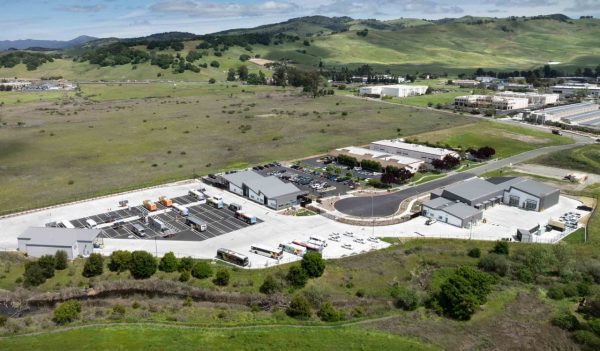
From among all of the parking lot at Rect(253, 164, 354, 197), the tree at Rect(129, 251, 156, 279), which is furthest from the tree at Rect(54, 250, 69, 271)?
the parking lot at Rect(253, 164, 354, 197)

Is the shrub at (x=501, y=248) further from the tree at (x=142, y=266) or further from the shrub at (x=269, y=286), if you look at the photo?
the tree at (x=142, y=266)

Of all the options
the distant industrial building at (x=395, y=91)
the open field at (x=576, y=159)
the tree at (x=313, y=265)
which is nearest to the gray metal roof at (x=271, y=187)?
the tree at (x=313, y=265)

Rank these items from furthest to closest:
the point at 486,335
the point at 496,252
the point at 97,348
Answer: the point at 496,252
the point at 486,335
the point at 97,348

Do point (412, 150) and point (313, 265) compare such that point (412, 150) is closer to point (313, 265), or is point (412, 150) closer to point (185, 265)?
point (313, 265)

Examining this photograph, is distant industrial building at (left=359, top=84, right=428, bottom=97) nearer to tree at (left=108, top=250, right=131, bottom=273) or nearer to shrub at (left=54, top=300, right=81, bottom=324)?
tree at (left=108, top=250, right=131, bottom=273)

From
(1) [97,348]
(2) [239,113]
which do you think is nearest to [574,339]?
(1) [97,348]

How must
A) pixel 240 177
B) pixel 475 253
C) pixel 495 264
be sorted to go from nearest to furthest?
pixel 495 264 → pixel 475 253 → pixel 240 177

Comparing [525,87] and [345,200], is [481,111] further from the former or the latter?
[345,200]

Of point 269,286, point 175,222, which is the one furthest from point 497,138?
point 269,286
